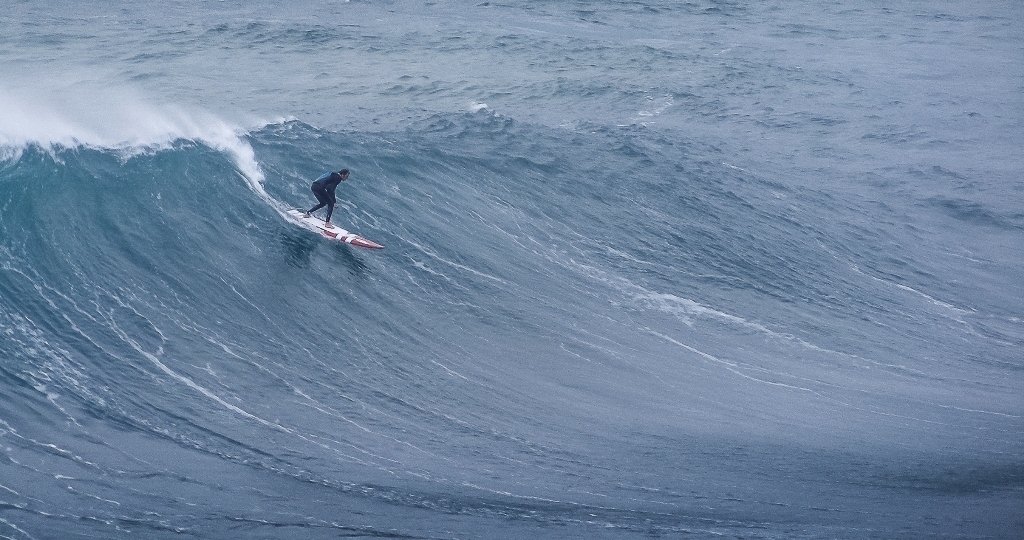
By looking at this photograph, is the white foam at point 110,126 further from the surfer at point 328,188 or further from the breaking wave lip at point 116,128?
the surfer at point 328,188

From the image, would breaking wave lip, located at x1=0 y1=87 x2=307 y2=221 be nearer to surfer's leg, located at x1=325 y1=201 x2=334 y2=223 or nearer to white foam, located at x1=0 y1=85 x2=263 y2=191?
white foam, located at x1=0 y1=85 x2=263 y2=191

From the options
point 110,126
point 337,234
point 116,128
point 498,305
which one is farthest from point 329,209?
point 110,126

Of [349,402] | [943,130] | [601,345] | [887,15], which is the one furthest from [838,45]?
[349,402]

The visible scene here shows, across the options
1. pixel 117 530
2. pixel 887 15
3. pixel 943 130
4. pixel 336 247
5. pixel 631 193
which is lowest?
pixel 117 530

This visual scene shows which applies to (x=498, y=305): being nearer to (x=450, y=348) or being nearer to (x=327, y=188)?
(x=450, y=348)

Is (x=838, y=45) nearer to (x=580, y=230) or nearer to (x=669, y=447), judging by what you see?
(x=580, y=230)

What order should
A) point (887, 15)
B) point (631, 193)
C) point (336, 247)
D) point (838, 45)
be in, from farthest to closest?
point (887, 15) → point (838, 45) → point (631, 193) → point (336, 247)

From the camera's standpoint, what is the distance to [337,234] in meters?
18.7

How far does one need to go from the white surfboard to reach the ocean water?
0.31 metres

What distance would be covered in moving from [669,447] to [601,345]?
3.02 m

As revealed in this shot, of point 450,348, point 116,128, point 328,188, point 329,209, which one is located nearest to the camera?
point 450,348

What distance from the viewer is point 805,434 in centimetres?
1444

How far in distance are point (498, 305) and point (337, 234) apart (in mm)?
3650

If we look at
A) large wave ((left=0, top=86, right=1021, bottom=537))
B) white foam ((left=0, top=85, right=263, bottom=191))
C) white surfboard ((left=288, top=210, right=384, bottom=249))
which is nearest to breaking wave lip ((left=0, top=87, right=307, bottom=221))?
white foam ((left=0, top=85, right=263, bottom=191))
